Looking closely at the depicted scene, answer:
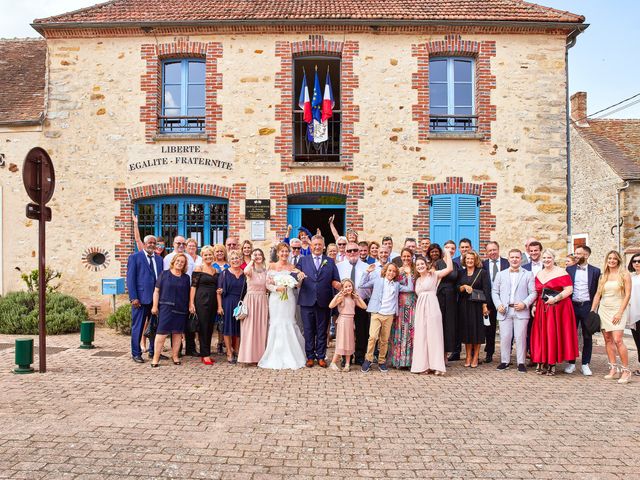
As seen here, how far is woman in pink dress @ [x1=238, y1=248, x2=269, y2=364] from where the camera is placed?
7695mm

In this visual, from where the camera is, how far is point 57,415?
5.18 m

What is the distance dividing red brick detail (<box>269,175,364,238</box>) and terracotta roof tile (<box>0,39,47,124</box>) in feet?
19.2

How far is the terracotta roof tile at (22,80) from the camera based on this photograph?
1216 cm

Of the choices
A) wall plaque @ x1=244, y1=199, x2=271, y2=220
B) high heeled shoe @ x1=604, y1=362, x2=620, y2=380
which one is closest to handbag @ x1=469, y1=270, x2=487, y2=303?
high heeled shoe @ x1=604, y1=362, x2=620, y2=380

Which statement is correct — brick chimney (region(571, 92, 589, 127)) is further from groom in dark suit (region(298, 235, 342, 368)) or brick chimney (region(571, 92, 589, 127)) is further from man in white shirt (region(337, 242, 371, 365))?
groom in dark suit (region(298, 235, 342, 368))

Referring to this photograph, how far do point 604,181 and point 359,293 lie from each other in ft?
45.7

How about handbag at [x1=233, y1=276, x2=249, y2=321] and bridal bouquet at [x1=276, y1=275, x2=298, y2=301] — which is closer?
bridal bouquet at [x1=276, y1=275, x2=298, y2=301]

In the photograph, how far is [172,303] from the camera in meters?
7.62

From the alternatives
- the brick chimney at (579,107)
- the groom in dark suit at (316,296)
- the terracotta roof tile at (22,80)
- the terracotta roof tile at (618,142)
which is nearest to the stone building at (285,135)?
the terracotta roof tile at (22,80)

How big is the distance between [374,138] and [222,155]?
3.52 metres

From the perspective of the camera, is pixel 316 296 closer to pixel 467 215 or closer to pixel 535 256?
pixel 535 256

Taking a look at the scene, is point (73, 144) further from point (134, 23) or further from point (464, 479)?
point (464, 479)

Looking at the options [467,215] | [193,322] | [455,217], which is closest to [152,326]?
[193,322]

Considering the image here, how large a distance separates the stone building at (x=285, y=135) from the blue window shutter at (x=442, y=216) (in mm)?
32
